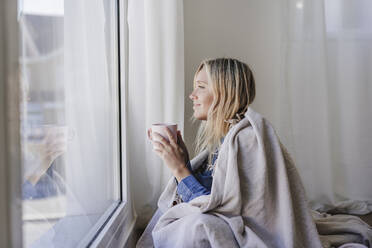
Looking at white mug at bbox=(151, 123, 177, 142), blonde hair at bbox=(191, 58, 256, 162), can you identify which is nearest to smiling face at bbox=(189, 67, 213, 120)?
blonde hair at bbox=(191, 58, 256, 162)

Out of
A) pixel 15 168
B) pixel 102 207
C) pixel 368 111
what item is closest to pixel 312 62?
pixel 368 111

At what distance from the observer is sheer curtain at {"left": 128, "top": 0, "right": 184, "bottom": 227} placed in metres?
1.34

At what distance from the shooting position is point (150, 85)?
4.41 feet

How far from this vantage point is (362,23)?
170 cm

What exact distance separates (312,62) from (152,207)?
3.58ft

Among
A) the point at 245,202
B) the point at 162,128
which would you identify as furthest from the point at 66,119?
the point at 245,202

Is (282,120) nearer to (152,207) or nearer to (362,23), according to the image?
(362,23)

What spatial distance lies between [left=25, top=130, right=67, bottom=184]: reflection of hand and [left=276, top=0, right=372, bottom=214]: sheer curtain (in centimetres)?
128

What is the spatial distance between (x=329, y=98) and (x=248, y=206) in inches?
44.8

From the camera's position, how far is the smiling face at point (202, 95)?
1.09 meters

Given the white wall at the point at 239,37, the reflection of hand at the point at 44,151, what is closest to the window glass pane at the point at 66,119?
the reflection of hand at the point at 44,151

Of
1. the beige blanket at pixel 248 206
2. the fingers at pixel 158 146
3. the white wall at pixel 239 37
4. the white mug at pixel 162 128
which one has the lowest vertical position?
the beige blanket at pixel 248 206

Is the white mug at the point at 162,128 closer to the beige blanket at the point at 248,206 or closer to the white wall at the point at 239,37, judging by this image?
the beige blanket at the point at 248,206

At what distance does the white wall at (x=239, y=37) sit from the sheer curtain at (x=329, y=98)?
0.07 meters
